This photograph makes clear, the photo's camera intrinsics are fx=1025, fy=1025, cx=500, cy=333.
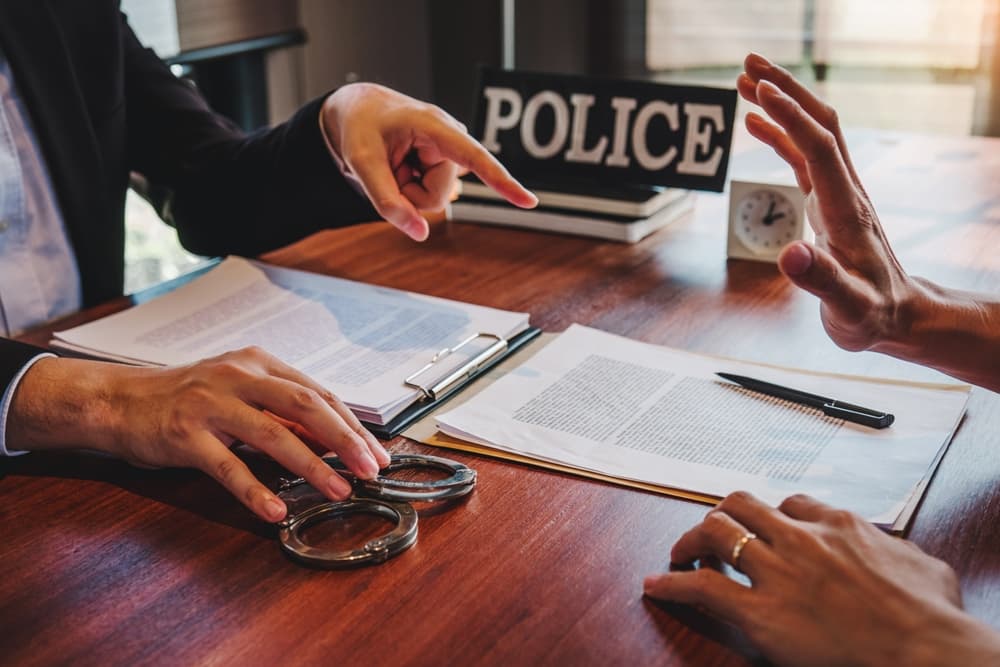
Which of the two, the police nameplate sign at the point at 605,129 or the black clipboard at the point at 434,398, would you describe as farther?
the police nameplate sign at the point at 605,129

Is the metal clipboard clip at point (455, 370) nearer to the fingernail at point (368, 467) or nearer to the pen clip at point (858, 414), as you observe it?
the fingernail at point (368, 467)

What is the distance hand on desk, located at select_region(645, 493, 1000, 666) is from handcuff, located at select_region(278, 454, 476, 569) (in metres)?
0.20

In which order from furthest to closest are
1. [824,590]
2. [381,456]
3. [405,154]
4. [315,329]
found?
[405,154] → [315,329] → [381,456] → [824,590]

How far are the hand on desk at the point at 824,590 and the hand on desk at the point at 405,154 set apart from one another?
57cm

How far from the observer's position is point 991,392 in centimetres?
105

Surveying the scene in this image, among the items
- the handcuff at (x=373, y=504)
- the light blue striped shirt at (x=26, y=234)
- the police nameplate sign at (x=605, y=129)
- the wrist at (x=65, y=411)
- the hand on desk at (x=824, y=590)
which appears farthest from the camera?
the police nameplate sign at (x=605, y=129)

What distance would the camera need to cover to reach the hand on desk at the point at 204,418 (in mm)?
862

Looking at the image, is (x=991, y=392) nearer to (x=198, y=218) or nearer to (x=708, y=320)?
(x=708, y=320)

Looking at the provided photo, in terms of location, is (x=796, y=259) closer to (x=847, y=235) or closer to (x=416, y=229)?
(x=847, y=235)

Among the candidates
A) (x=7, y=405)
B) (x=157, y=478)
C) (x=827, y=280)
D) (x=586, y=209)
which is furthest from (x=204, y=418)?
(x=586, y=209)

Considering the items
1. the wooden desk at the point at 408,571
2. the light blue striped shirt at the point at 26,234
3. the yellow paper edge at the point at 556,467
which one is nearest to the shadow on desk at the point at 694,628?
the wooden desk at the point at 408,571

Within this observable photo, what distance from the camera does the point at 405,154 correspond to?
1332 millimetres

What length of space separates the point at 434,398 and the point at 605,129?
0.72 meters

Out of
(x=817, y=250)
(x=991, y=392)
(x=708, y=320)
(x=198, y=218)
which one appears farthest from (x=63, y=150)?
(x=991, y=392)
